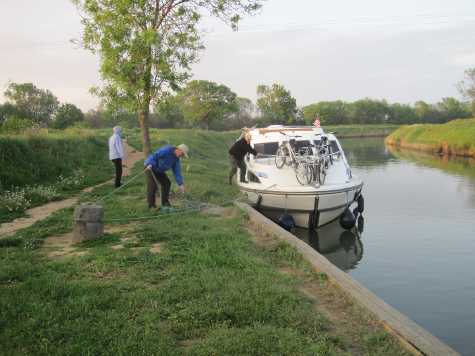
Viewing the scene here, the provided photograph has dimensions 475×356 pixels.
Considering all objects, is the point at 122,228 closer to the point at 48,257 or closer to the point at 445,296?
the point at 48,257

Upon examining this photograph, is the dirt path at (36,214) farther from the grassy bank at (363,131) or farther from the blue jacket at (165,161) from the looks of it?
the grassy bank at (363,131)

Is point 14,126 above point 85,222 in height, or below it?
above

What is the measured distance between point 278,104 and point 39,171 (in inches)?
3249

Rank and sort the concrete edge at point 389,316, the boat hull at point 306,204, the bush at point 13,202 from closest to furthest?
the concrete edge at point 389,316 < the bush at point 13,202 < the boat hull at point 306,204

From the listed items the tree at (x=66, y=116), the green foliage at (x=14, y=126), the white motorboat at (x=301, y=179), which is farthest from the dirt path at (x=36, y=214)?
the tree at (x=66, y=116)

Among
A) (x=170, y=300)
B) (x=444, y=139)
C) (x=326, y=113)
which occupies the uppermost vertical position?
(x=326, y=113)

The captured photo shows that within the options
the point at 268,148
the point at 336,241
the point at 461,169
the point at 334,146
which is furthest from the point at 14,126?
the point at 461,169

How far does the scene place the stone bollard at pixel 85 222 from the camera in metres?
8.45

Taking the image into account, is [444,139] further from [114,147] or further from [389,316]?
[389,316]

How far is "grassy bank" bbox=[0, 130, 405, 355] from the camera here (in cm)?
457

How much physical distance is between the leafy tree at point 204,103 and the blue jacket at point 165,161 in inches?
2492

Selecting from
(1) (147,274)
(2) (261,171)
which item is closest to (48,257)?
(1) (147,274)

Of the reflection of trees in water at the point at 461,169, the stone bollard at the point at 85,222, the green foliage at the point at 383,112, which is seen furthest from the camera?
the green foliage at the point at 383,112

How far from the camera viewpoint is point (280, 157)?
580 inches
